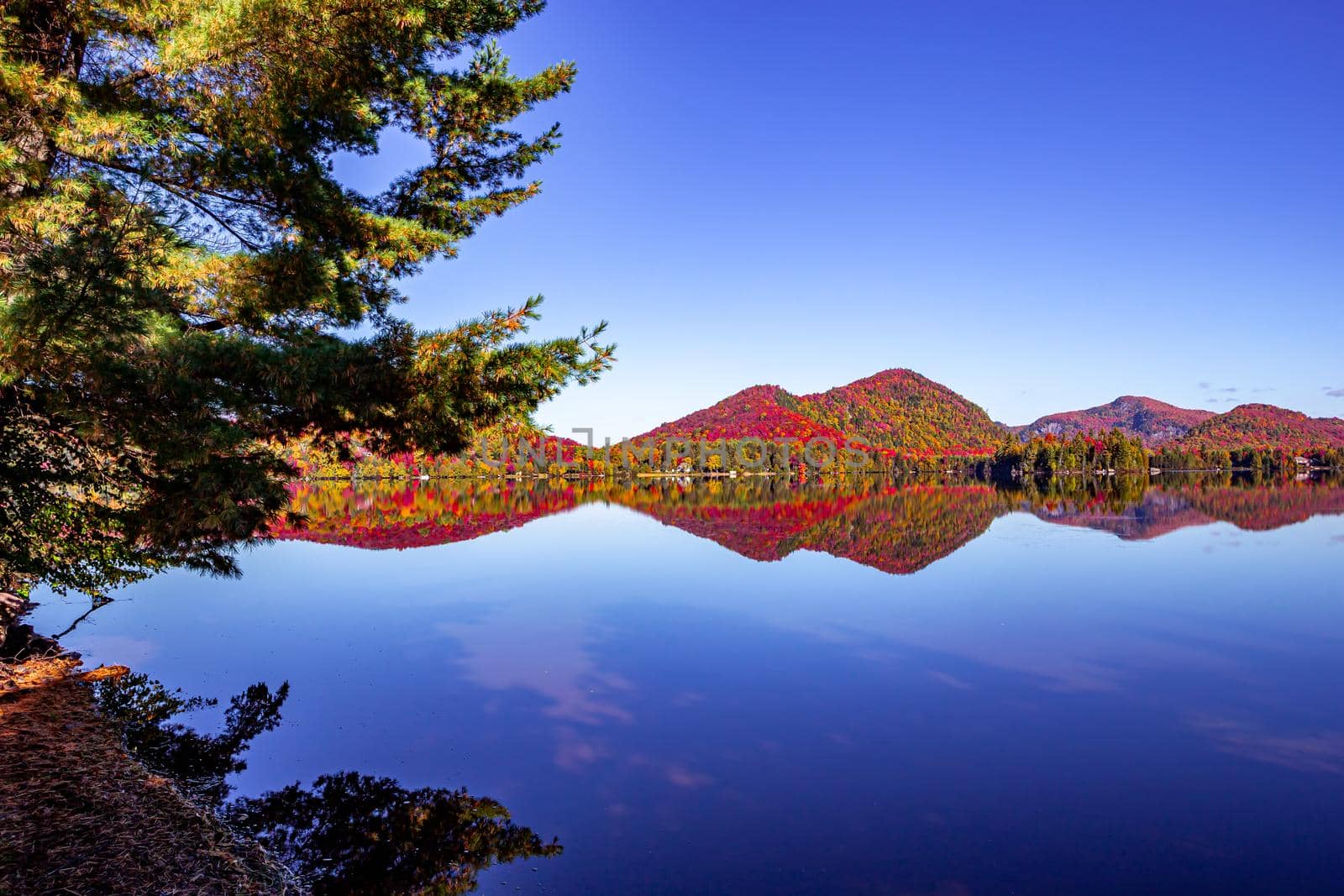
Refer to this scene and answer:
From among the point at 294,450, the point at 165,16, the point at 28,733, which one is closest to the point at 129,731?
the point at 28,733

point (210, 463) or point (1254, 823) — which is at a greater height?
point (210, 463)

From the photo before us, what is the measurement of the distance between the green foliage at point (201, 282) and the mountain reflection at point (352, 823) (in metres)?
2.13

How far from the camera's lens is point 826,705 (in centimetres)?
966

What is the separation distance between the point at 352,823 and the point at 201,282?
601 centimetres

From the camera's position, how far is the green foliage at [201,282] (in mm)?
5945

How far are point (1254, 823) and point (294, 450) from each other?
10.8 metres

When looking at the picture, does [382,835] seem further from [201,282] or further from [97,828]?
[201,282]

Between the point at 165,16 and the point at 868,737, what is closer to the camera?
the point at 165,16

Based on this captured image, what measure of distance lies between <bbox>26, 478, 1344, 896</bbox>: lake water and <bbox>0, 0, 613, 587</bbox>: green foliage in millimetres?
3402

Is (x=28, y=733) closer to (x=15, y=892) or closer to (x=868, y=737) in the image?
(x=15, y=892)

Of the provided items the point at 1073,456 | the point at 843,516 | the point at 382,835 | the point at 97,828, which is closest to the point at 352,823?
the point at 382,835

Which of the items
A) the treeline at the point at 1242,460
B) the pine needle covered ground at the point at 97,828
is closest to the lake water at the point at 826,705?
the pine needle covered ground at the point at 97,828

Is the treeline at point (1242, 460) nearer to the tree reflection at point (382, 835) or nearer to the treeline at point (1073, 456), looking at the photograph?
the treeline at point (1073, 456)

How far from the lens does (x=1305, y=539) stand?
26.1 m
